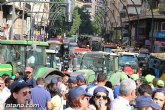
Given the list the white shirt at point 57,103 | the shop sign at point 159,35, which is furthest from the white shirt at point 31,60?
the shop sign at point 159,35

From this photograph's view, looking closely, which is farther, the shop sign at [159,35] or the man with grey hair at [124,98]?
the shop sign at [159,35]

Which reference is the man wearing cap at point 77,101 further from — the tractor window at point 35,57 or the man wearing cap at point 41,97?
the tractor window at point 35,57

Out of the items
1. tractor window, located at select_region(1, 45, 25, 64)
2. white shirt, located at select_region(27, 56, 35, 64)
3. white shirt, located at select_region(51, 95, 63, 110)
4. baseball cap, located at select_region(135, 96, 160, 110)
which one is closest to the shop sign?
white shirt, located at select_region(27, 56, 35, 64)

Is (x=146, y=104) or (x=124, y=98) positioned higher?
(x=146, y=104)

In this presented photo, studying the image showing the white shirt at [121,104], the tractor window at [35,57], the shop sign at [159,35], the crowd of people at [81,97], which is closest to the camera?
the crowd of people at [81,97]

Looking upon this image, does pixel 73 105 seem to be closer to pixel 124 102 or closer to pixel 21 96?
pixel 21 96

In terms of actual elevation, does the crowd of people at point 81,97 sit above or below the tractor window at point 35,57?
above

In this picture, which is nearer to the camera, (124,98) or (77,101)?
(77,101)

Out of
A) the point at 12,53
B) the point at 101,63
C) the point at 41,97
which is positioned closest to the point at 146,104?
the point at 41,97

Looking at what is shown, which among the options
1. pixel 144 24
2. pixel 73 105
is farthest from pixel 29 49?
pixel 144 24

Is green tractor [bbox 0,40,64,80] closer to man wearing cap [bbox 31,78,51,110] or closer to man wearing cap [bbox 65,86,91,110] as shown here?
man wearing cap [bbox 31,78,51,110]

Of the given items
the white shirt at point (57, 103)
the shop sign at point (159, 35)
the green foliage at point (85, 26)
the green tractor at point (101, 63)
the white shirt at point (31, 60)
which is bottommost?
the green foliage at point (85, 26)

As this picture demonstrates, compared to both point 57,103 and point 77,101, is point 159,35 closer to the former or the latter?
point 57,103

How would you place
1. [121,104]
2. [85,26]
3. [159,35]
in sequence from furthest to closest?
1. [85,26]
2. [159,35]
3. [121,104]
